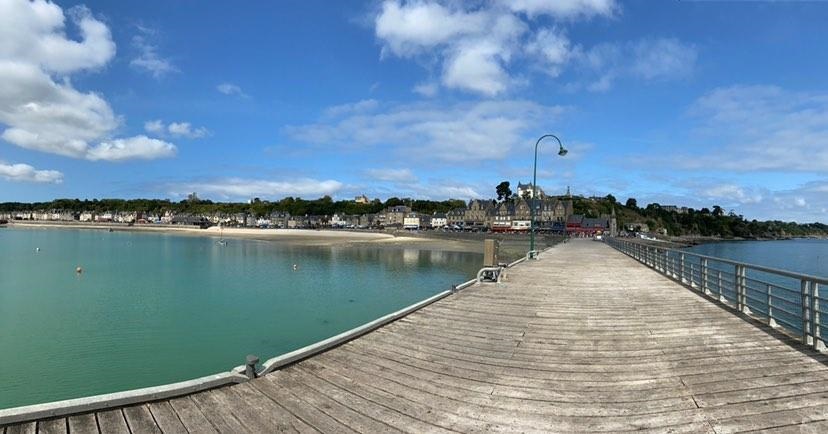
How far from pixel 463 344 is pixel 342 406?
287 centimetres

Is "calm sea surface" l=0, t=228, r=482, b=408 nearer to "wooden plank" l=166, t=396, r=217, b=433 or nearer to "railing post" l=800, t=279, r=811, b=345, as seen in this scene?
"wooden plank" l=166, t=396, r=217, b=433

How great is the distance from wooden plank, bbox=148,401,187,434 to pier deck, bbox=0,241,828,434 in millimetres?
18

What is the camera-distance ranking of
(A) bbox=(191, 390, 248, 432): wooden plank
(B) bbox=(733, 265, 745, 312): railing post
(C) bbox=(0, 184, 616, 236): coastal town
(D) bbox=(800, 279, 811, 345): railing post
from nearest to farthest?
(A) bbox=(191, 390, 248, 432): wooden plank → (D) bbox=(800, 279, 811, 345): railing post → (B) bbox=(733, 265, 745, 312): railing post → (C) bbox=(0, 184, 616, 236): coastal town

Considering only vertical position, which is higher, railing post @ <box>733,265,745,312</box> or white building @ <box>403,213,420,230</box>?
white building @ <box>403,213,420,230</box>

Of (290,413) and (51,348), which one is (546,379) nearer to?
(290,413)

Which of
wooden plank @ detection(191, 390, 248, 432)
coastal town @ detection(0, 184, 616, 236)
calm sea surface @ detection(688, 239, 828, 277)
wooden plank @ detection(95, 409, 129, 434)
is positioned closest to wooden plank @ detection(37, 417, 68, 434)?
wooden plank @ detection(95, 409, 129, 434)

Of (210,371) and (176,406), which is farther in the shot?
(210,371)

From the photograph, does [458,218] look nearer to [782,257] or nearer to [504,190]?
[504,190]

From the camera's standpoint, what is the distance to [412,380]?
544 cm

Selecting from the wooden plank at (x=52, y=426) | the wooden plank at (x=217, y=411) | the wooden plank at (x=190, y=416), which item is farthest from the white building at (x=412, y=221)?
the wooden plank at (x=52, y=426)

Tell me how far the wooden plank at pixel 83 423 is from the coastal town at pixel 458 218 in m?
108

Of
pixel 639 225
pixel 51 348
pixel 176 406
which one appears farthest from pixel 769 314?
→ pixel 639 225

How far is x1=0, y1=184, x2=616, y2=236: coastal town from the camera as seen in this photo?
11962 cm

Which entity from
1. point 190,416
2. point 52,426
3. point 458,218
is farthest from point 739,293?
point 458,218
